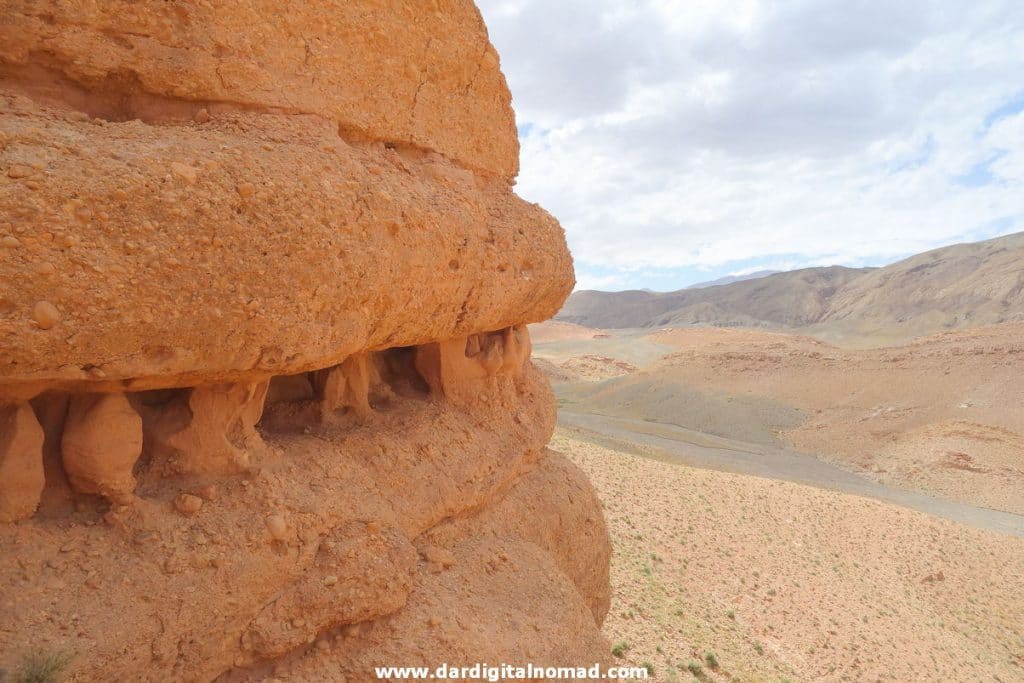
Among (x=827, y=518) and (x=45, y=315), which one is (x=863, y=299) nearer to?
(x=827, y=518)

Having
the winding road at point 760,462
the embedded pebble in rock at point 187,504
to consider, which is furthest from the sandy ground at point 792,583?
the embedded pebble in rock at point 187,504

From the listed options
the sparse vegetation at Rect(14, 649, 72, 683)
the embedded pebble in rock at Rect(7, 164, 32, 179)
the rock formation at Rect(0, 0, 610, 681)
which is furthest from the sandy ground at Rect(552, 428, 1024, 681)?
the embedded pebble in rock at Rect(7, 164, 32, 179)

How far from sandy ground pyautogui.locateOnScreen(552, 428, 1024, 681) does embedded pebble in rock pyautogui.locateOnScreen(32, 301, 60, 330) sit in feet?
22.2

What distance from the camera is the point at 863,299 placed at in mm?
67375

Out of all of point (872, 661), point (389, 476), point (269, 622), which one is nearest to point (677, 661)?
point (872, 661)

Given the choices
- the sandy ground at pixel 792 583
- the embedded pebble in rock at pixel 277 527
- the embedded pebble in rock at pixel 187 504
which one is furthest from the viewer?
the sandy ground at pixel 792 583

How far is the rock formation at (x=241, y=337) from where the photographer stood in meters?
2.56

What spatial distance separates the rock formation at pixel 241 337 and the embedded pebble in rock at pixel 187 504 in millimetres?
11

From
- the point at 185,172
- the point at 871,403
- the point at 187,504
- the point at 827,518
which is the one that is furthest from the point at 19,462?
the point at 871,403

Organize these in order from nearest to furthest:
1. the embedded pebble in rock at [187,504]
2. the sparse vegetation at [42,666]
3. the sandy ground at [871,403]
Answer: the sparse vegetation at [42,666], the embedded pebble in rock at [187,504], the sandy ground at [871,403]

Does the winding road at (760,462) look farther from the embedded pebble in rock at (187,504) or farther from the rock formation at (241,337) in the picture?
the embedded pebble in rock at (187,504)

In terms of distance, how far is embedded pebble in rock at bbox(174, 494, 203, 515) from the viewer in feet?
10.0

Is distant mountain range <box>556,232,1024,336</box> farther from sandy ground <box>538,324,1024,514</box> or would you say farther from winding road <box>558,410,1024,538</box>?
winding road <box>558,410,1024,538</box>

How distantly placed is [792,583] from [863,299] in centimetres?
6490
